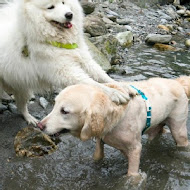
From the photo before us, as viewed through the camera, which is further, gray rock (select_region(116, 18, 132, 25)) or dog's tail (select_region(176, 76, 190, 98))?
gray rock (select_region(116, 18, 132, 25))

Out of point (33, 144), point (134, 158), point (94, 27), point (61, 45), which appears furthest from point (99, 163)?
point (94, 27)

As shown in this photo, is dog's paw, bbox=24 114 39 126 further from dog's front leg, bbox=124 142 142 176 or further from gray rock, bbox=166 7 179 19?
gray rock, bbox=166 7 179 19

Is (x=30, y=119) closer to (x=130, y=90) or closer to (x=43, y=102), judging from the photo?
(x=43, y=102)

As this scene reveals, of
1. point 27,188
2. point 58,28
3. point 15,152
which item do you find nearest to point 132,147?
point 27,188

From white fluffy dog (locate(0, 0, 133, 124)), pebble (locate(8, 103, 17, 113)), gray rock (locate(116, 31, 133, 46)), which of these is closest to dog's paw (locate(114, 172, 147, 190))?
white fluffy dog (locate(0, 0, 133, 124))

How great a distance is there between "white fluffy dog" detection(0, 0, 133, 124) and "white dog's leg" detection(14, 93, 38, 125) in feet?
0.93

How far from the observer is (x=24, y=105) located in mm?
4898

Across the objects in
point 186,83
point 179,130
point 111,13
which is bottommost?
point 111,13

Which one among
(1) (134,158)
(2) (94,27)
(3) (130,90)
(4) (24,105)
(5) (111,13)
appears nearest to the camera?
(1) (134,158)

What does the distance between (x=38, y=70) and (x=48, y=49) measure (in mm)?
370

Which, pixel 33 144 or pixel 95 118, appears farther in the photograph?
pixel 33 144

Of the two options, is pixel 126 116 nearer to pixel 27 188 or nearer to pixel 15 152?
pixel 27 188

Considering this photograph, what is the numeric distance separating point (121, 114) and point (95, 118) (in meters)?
0.39

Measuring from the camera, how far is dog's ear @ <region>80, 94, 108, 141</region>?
292 cm
